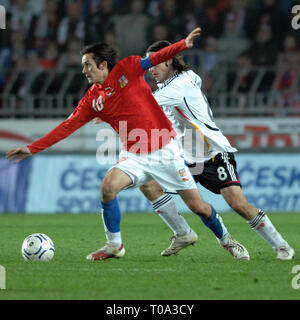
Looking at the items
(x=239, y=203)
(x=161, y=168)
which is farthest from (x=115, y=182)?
(x=239, y=203)

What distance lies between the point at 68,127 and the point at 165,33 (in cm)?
992

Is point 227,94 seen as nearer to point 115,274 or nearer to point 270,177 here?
point 270,177

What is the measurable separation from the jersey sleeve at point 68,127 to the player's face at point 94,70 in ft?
0.76

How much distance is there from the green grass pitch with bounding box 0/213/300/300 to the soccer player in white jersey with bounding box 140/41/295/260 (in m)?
0.39

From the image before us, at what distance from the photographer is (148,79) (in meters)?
15.7

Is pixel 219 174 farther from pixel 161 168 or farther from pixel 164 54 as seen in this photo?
pixel 164 54

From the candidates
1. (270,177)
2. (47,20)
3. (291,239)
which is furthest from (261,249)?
(47,20)

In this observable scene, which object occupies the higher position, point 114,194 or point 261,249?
point 114,194

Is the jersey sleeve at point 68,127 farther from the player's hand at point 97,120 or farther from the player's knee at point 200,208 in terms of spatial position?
the player's knee at point 200,208

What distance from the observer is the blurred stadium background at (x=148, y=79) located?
15.5 metres

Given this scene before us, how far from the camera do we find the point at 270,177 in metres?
15.5

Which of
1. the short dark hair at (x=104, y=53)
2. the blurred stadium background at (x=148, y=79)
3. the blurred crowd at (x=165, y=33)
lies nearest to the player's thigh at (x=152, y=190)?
the short dark hair at (x=104, y=53)
